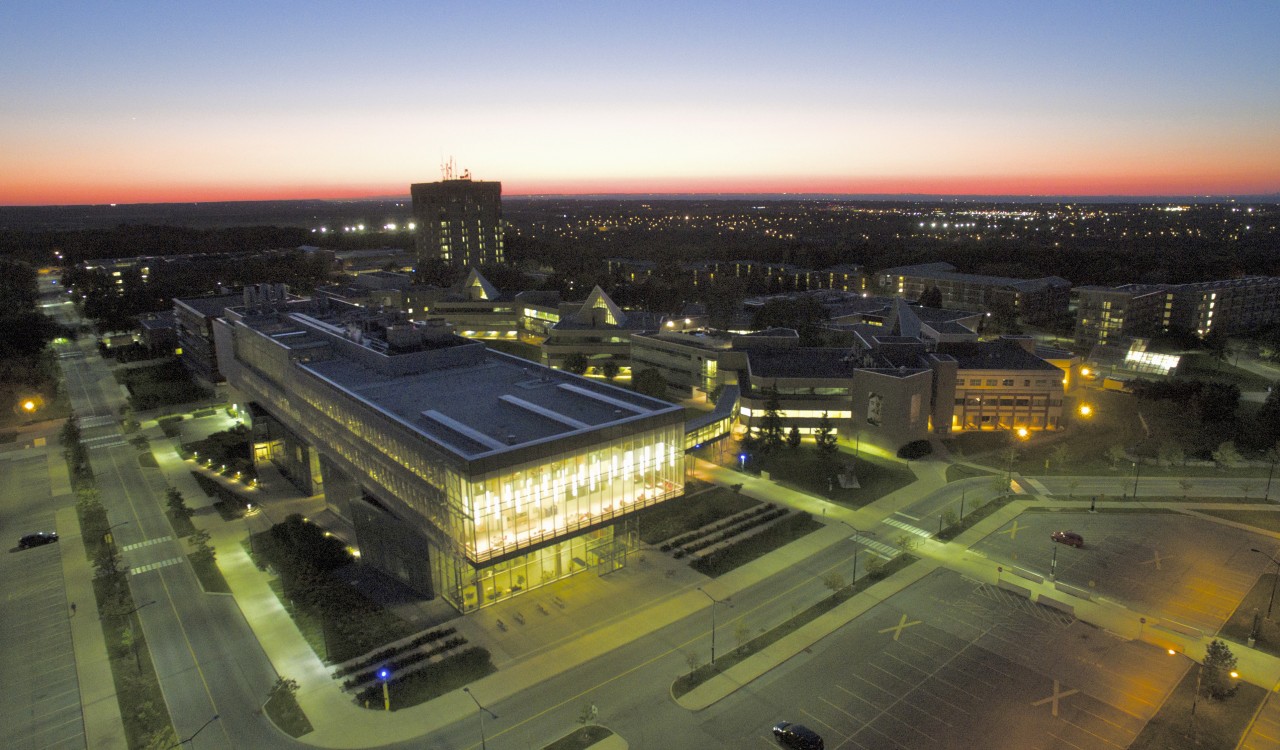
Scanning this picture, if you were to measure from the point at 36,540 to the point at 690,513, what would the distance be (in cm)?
4321

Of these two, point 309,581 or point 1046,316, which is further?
point 1046,316

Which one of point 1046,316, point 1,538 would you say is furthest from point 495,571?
point 1046,316

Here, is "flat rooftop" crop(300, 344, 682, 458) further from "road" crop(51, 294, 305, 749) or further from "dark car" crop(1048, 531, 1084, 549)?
"dark car" crop(1048, 531, 1084, 549)

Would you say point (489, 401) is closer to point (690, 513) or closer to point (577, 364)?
point (690, 513)

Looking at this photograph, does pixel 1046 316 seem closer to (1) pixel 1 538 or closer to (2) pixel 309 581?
(2) pixel 309 581

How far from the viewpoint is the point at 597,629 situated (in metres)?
37.3

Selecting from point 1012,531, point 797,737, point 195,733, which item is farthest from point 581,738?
point 1012,531

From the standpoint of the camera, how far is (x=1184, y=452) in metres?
61.7

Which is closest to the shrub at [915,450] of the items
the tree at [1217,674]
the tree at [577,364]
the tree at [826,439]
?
the tree at [826,439]

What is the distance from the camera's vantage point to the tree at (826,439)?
6178 cm

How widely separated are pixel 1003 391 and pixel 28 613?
75.6m

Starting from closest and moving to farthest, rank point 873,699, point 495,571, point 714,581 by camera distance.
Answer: point 873,699
point 495,571
point 714,581

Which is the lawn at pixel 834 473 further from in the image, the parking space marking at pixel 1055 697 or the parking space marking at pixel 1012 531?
the parking space marking at pixel 1055 697

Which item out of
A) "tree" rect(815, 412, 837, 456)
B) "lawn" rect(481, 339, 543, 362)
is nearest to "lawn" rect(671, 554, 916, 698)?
"tree" rect(815, 412, 837, 456)
